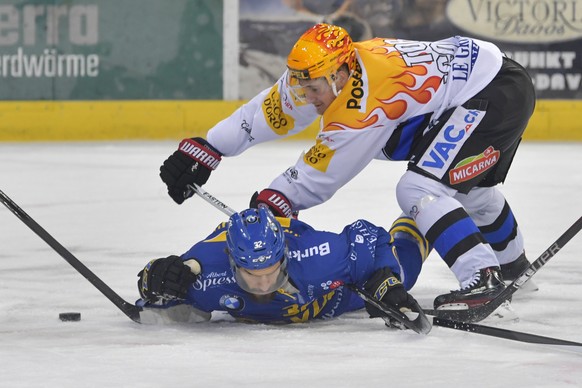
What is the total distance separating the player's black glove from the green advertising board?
21.4 ft

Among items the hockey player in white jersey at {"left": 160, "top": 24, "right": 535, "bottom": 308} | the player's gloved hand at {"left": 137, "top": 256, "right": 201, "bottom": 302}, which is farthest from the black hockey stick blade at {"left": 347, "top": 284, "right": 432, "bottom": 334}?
the player's gloved hand at {"left": 137, "top": 256, "right": 201, "bottom": 302}

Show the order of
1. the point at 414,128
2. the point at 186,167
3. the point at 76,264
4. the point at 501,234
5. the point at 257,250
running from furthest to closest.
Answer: the point at 501,234 → the point at 186,167 → the point at 414,128 → the point at 76,264 → the point at 257,250

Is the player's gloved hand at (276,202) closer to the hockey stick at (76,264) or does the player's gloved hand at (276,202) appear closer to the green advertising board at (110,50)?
the hockey stick at (76,264)

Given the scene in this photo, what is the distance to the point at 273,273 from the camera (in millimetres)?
3297

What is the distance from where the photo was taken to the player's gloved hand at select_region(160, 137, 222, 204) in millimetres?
4016

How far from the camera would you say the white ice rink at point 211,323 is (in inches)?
115

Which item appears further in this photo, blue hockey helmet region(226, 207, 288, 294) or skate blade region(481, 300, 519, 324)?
skate blade region(481, 300, 519, 324)

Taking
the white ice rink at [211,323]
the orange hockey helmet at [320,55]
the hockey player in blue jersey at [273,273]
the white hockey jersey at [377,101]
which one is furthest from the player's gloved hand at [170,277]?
the orange hockey helmet at [320,55]

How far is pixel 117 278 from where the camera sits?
14.4 feet

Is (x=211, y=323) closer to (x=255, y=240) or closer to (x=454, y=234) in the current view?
(x=255, y=240)

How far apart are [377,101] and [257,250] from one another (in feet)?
2.21

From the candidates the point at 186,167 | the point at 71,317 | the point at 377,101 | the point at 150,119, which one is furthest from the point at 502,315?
the point at 150,119

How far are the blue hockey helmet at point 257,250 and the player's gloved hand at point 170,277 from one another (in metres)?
0.13

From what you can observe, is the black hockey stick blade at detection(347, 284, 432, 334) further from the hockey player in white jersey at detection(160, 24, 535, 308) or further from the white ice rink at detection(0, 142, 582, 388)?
the hockey player in white jersey at detection(160, 24, 535, 308)
